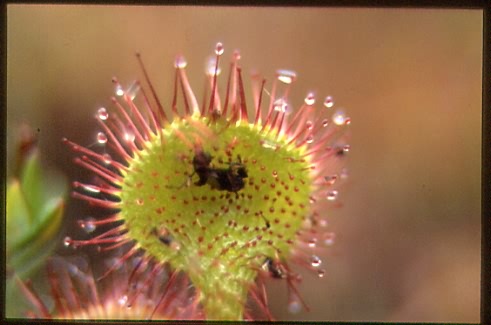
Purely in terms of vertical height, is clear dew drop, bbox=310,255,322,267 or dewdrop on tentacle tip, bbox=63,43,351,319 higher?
dewdrop on tentacle tip, bbox=63,43,351,319

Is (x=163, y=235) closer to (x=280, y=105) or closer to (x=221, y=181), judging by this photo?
(x=221, y=181)

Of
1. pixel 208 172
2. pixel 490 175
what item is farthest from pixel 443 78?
pixel 208 172

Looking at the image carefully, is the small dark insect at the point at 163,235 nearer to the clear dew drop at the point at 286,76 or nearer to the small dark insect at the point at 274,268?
the small dark insect at the point at 274,268

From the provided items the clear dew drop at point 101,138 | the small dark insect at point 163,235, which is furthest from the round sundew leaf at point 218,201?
the clear dew drop at point 101,138

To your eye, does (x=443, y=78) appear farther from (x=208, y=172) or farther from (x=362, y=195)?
(x=208, y=172)

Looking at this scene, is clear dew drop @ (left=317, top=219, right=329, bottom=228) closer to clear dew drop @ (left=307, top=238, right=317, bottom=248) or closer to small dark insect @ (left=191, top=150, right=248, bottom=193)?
clear dew drop @ (left=307, top=238, right=317, bottom=248)

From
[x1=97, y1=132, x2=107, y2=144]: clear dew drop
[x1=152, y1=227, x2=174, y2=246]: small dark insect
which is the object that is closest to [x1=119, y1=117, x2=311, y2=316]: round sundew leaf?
[x1=152, y1=227, x2=174, y2=246]: small dark insect

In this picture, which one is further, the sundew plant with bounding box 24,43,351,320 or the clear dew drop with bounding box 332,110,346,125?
the clear dew drop with bounding box 332,110,346,125
